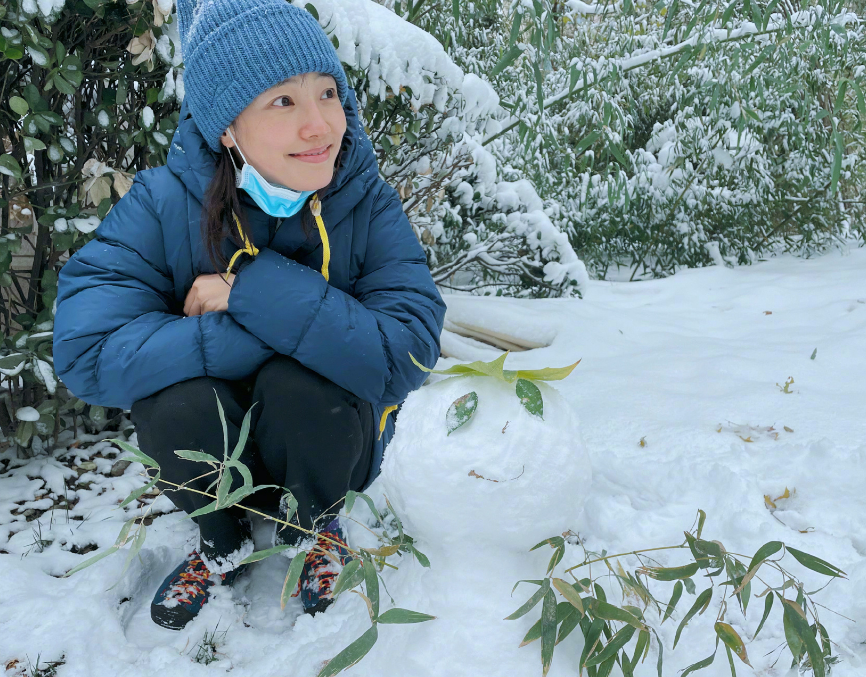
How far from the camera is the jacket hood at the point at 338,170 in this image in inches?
55.0

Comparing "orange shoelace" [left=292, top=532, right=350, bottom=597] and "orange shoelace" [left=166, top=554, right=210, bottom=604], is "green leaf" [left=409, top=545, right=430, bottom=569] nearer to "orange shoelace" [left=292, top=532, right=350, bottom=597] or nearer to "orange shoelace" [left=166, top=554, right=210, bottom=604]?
"orange shoelace" [left=292, top=532, right=350, bottom=597]

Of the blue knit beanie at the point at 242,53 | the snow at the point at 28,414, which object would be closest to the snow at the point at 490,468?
the blue knit beanie at the point at 242,53

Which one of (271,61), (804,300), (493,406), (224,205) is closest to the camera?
(493,406)

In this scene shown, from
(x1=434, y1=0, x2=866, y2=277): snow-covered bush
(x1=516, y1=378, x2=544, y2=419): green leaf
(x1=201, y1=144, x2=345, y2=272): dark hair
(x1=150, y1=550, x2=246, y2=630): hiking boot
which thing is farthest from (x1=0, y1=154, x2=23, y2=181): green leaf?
(x1=434, y1=0, x2=866, y2=277): snow-covered bush

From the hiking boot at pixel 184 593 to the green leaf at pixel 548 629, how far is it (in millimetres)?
819

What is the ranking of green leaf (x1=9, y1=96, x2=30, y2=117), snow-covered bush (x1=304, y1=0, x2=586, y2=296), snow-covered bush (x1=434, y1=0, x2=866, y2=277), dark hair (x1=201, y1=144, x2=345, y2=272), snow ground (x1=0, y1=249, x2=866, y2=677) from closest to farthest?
snow ground (x1=0, y1=249, x2=866, y2=677) < dark hair (x1=201, y1=144, x2=345, y2=272) < green leaf (x1=9, y1=96, x2=30, y2=117) < snow-covered bush (x1=304, y1=0, x2=586, y2=296) < snow-covered bush (x1=434, y1=0, x2=866, y2=277)

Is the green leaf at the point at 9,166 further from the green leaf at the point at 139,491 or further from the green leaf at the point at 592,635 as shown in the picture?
the green leaf at the point at 592,635

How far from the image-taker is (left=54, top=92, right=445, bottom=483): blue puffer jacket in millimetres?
1301

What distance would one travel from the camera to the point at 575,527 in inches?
55.2

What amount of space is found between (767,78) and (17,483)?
10.9 feet

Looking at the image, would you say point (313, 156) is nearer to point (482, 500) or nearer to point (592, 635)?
point (482, 500)

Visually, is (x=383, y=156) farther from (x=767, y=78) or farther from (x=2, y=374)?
(x=767, y=78)

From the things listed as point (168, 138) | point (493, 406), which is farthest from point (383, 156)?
point (493, 406)

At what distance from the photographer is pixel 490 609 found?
0.95m
